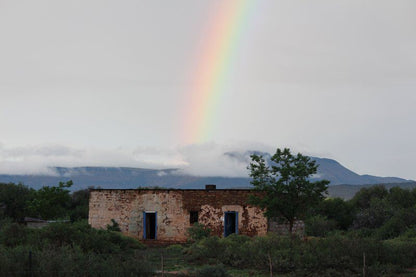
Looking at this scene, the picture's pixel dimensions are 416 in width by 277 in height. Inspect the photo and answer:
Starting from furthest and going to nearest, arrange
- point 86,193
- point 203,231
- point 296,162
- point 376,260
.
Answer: point 86,193 < point 203,231 < point 296,162 < point 376,260

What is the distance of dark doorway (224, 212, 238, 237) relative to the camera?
31122 millimetres

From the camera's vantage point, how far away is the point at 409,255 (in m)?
21.3

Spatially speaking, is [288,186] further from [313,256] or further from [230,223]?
[313,256]

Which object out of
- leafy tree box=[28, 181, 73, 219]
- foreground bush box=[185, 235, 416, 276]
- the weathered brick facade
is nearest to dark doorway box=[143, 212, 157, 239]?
the weathered brick facade

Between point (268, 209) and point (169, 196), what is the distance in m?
7.03

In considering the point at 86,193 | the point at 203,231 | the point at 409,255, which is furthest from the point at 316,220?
the point at 86,193

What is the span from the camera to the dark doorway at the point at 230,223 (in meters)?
31.1

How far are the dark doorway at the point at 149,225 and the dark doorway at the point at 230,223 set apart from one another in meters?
4.35

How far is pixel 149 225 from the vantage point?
33.1 m

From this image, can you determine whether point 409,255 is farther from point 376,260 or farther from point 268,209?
point 268,209

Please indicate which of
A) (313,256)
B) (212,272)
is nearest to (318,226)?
(313,256)

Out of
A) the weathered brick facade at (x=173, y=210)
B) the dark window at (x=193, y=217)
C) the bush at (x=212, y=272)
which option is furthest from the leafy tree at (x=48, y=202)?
the bush at (x=212, y=272)

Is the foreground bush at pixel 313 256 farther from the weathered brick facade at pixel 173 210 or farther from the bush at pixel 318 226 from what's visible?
the bush at pixel 318 226

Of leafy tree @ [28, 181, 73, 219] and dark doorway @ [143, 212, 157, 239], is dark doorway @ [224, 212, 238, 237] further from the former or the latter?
leafy tree @ [28, 181, 73, 219]
